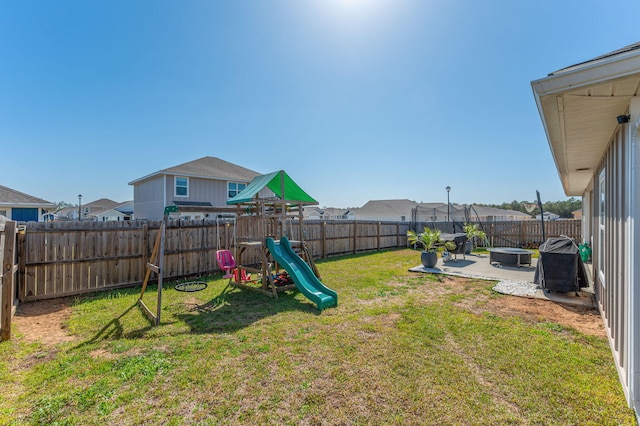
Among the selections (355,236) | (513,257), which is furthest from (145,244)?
(513,257)

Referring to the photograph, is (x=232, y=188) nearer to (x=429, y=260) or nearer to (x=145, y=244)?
(x=145, y=244)

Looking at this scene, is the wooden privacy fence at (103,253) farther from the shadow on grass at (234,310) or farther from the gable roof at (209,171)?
the gable roof at (209,171)

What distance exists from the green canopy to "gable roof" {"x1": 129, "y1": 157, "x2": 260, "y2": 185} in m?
10.7

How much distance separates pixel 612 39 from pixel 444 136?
22.6 feet

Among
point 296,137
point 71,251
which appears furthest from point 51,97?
point 296,137

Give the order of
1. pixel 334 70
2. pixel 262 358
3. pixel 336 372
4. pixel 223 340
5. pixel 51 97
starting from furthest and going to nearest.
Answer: pixel 51 97
pixel 334 70
pixel 223 340
pixel 262 358
pixel 336 372

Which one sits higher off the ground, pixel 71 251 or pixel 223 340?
pixel 71 251

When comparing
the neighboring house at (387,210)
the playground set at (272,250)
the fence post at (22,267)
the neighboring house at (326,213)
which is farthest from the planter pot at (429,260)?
the neighboring house at (326,213)

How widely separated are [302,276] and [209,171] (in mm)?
13849

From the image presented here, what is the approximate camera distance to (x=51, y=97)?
34.0ft

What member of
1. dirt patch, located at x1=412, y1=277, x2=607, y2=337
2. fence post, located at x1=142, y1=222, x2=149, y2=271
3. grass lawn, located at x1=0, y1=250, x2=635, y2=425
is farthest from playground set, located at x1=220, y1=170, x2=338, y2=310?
dirt patch, located at x1=412, y1=277, x2=607, y2=337

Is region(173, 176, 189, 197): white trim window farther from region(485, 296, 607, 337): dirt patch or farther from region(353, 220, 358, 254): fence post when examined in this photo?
region(485, 296, 607, 337): dirt patch

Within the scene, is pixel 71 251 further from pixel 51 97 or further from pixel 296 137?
pixel 296 137

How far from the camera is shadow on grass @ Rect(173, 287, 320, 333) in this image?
4.20 m
